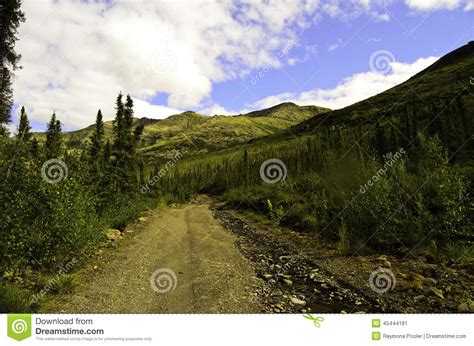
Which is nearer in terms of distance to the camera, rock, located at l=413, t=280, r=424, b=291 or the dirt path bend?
the dirt path bend

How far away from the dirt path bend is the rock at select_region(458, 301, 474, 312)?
10.8 feet

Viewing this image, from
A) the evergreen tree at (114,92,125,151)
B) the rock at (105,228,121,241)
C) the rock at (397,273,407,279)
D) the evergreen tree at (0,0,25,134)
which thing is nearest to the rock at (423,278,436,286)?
the rock at (397,273,407,279)

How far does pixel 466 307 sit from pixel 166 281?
578cm

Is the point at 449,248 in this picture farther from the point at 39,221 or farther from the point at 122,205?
the point at 122,205

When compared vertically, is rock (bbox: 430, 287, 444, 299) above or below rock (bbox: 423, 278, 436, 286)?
below

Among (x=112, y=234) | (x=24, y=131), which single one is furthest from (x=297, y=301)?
(x=112, y=234)

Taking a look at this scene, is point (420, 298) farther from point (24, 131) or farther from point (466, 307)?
point (24, 131)

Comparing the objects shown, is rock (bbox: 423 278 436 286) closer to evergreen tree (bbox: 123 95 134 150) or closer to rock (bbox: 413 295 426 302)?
rock (bbox: 413 295 426 302)

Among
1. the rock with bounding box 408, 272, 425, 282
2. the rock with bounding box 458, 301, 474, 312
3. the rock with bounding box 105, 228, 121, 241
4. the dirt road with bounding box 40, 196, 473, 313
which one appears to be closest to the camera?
the rock with bounding box 458, 301, 474, 312

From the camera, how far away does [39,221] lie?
8039mm

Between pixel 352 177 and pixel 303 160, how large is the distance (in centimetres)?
3776

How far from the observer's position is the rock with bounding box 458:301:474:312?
4.87 metres
